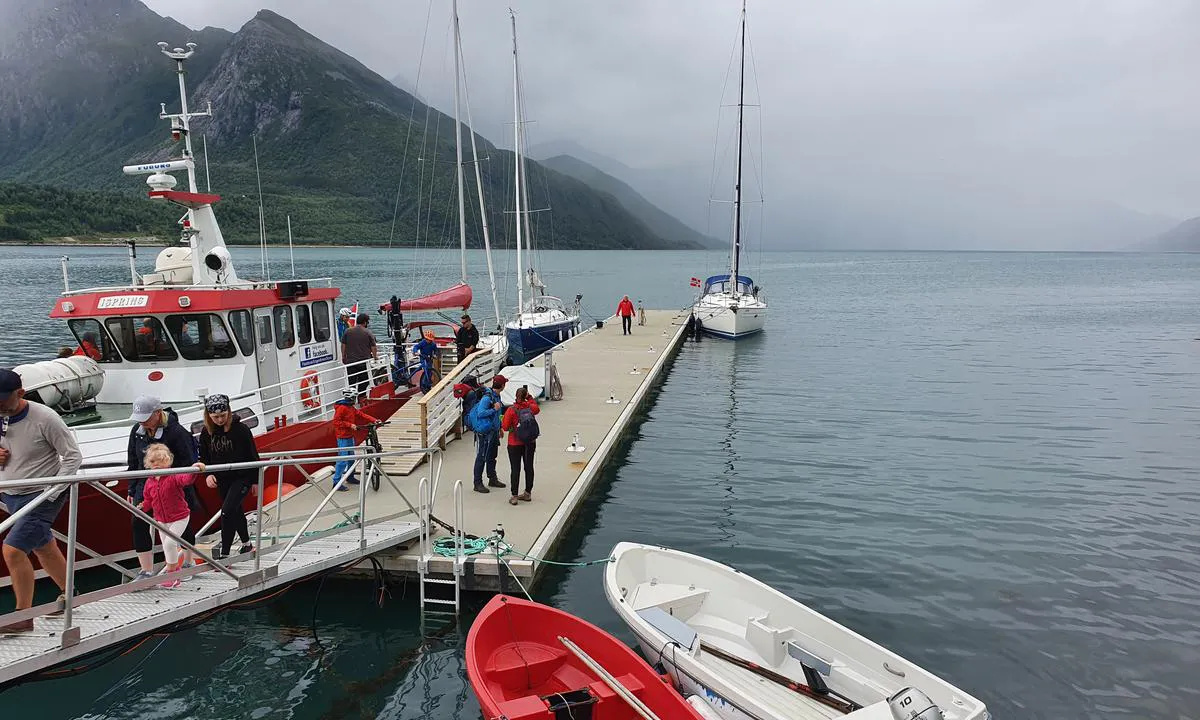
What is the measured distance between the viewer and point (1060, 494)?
573 inches

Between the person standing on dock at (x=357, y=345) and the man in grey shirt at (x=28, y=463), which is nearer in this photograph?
the man in grey shirt at (x=28, y=463)

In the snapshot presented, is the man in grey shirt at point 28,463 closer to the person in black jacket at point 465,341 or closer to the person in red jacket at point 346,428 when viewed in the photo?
the person in red jacket at point 346,428

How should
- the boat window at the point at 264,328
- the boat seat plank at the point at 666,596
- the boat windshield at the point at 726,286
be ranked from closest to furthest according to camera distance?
1. the boat seat plank at the point at 666,596
2. the boat window at the point at 264,328
3. the boat windshield at the point at 726,286

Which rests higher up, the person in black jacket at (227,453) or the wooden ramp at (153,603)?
the person in black jacket at (227,453)

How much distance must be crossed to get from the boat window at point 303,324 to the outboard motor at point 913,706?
12412mm

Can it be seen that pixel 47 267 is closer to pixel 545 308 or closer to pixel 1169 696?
pixel 545 308

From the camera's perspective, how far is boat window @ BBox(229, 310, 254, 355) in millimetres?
11977

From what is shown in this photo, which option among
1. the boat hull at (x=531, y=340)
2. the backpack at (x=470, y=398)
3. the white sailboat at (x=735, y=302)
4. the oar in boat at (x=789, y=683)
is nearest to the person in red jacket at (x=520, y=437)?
the backpack at (x=470, y=398)

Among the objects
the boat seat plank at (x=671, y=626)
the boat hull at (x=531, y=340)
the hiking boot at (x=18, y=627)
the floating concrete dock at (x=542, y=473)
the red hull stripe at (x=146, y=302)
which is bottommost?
the boat seat plank at (x=671, y=626)

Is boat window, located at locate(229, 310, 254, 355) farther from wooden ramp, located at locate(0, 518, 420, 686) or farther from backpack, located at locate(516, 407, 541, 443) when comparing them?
backpack, located at locate(516, 407, 541, 443)

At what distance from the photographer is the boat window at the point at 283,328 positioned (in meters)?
13.0

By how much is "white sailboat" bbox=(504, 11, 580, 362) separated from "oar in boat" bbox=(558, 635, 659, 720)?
22.5 metres

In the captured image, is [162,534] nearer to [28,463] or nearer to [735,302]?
[28,463]

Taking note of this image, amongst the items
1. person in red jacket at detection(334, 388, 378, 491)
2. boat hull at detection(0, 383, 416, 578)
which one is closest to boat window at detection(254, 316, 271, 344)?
boat hull at detection(0, 383, 416, 578)
